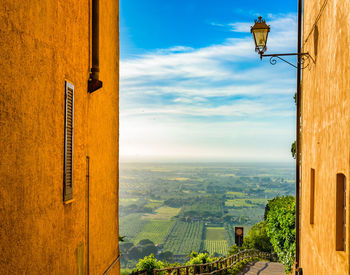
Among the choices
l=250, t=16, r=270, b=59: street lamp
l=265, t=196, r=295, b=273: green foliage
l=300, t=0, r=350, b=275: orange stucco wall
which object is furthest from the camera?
l=265, t=196, r=295, b=273: green foliage

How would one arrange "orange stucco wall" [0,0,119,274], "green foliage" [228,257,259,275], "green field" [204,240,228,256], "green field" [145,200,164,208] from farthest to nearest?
"green field" [145,200,164,208]
"green field" [204,240,228,256]
"green foliage" [228,257,259,275]
"orange stucco wall" [0,0,119,274]

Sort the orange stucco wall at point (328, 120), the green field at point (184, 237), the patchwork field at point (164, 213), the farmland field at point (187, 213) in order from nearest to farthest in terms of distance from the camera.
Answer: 1. the orange stucco wall at point (328, 120)
2. the green field at point (184, 237)
3. the farmland field at point (187, 213)
4. the patchwork field at point (164, 213)

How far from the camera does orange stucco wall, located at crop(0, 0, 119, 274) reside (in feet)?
11.3

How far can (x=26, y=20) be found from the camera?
3.83 meters

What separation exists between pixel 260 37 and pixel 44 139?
5616 mm

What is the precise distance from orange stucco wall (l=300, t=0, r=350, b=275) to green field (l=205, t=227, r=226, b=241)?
74590 millimetres

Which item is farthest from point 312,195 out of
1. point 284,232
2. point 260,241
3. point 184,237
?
point 184,237

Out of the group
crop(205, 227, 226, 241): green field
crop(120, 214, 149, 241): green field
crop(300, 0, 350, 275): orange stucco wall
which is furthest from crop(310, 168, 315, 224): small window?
crop(205, 227, 226, 241): green field

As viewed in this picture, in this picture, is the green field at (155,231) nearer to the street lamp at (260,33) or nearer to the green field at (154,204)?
→ the green field at (154,204)

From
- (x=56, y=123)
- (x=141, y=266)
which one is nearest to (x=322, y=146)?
(x=56, y=123)

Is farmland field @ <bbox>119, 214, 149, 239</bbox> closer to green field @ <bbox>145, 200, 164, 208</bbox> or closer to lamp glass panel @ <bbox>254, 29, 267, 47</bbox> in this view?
green field @ <bbox>145, 200, 164, 208</bbox>

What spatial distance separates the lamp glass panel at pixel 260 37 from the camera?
8070mm

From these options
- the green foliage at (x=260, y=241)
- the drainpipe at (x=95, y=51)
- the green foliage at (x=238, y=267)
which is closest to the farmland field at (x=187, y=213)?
the green foliage at (x=260, y=241)

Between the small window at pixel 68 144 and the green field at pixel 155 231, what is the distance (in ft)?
222
